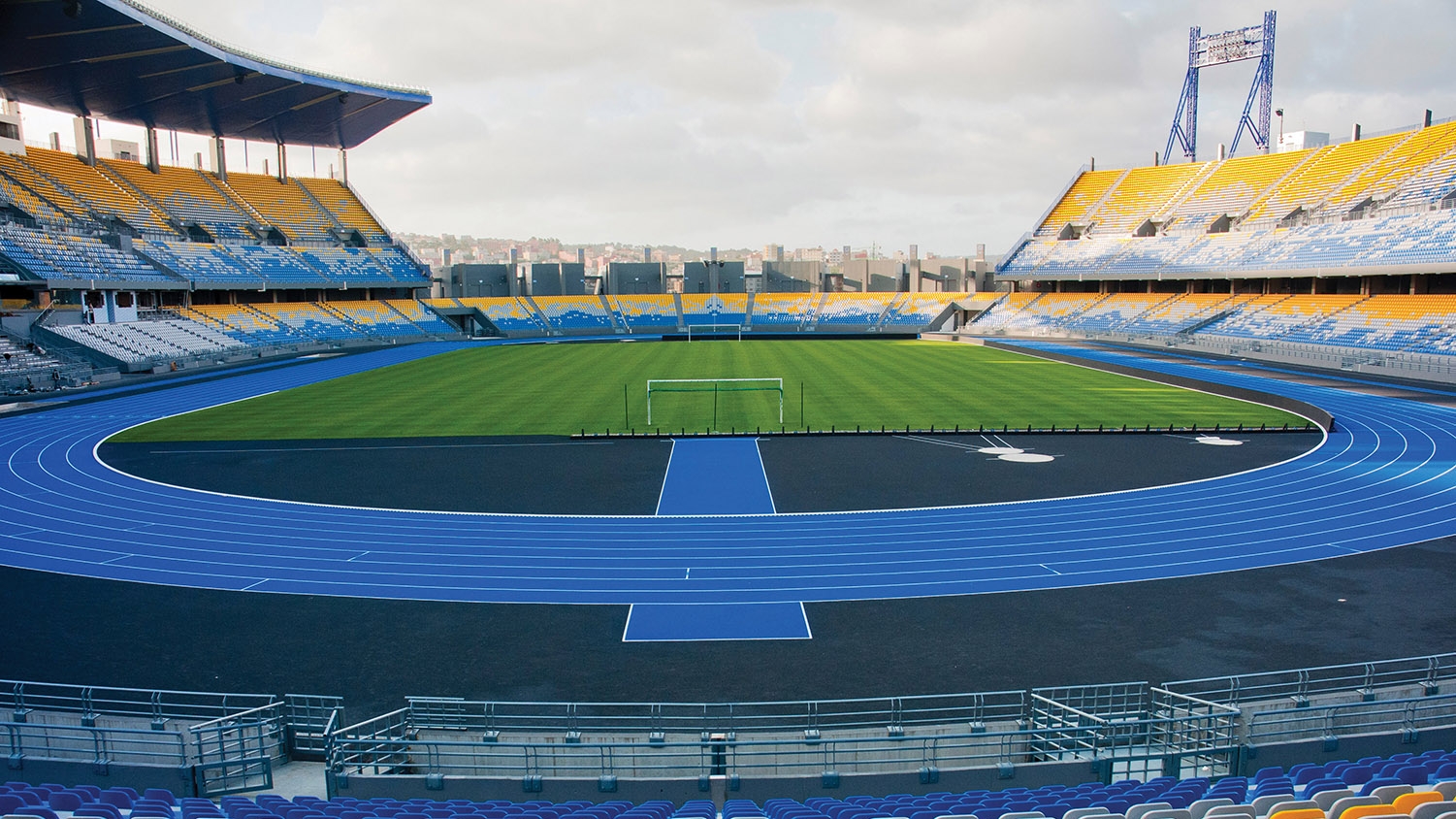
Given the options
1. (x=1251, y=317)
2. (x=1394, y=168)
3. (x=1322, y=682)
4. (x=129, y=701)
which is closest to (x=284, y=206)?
(x=129, y=701)

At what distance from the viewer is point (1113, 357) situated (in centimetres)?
5219

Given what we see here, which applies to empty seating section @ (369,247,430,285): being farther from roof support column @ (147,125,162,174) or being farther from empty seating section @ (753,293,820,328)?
empty seating section @ (753,293,820,328)

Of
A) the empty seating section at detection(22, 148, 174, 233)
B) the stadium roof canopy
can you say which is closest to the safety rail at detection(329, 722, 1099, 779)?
the stadium roof canopy

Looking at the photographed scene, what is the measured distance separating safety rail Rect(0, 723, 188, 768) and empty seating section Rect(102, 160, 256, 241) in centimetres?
6346

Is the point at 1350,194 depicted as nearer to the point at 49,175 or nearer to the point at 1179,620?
the point at 1179,620

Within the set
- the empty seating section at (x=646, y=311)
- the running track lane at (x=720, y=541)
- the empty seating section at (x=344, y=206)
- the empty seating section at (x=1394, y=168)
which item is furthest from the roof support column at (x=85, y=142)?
the empty seating section at (x=1394, y=168)

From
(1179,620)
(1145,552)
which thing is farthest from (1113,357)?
(1179,620)

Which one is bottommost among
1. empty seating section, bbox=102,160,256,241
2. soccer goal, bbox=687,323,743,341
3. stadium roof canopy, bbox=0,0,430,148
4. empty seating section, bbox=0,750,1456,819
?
empty seating section, bbox=0,750,1456,819

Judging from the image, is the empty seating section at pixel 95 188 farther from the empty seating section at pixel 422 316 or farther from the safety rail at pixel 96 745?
the safety rail at pixel 96 745

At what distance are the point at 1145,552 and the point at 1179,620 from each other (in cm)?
332

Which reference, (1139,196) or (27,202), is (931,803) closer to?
(27,202)

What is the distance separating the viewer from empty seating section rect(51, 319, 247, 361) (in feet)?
144

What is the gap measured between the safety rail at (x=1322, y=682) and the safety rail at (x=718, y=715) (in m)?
2.36

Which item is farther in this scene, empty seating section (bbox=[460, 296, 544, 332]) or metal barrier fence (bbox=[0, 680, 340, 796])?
empty seating section (bbox=[460, 296, 544, 332])
